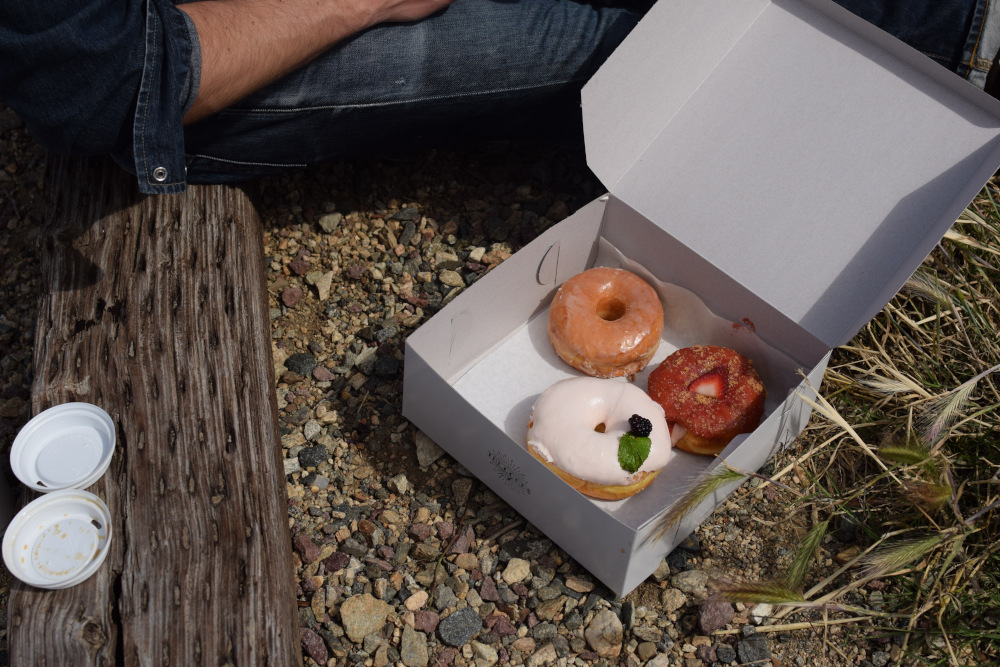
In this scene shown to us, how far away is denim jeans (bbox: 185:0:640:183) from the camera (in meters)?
2.14

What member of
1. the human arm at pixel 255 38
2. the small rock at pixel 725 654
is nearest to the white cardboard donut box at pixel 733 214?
the small rock at pixel 725 654

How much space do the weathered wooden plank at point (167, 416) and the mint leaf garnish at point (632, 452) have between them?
0.72m

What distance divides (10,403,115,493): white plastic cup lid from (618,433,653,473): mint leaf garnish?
106 cm

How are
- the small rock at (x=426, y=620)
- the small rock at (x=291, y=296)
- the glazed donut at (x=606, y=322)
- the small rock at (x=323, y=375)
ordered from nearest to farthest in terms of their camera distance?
the small rock at (x=426, y=620), the glazed donut at (x=606, y=322), the small rock at (x=323, y=375), the small rock at (x=291, y=296)

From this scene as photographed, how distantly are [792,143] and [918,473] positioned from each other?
82 centimetres

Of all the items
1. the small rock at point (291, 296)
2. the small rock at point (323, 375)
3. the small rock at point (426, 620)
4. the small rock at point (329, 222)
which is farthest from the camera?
the small rock at point (329, 222)

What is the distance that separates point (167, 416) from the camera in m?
1.88

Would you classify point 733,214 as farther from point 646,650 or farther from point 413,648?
point 413,648

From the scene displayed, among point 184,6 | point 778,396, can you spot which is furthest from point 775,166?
point 184,6

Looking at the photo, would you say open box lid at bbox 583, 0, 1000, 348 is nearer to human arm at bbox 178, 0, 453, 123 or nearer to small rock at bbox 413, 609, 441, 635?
human arm at bbox 178, 0, 453, 123

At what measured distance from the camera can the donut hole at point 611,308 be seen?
85.3 inches

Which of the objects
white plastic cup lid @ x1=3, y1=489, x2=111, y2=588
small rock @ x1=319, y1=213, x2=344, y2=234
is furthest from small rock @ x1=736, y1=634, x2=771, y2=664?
small rock @ x1=319, y1=213, x2=344, y2=234

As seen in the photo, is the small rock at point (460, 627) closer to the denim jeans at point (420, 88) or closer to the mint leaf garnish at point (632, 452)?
the mint leaf garnish at point (632, 452)

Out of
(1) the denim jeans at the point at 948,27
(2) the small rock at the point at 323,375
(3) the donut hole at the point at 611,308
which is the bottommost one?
(2) the small rock at the point at 323,375
